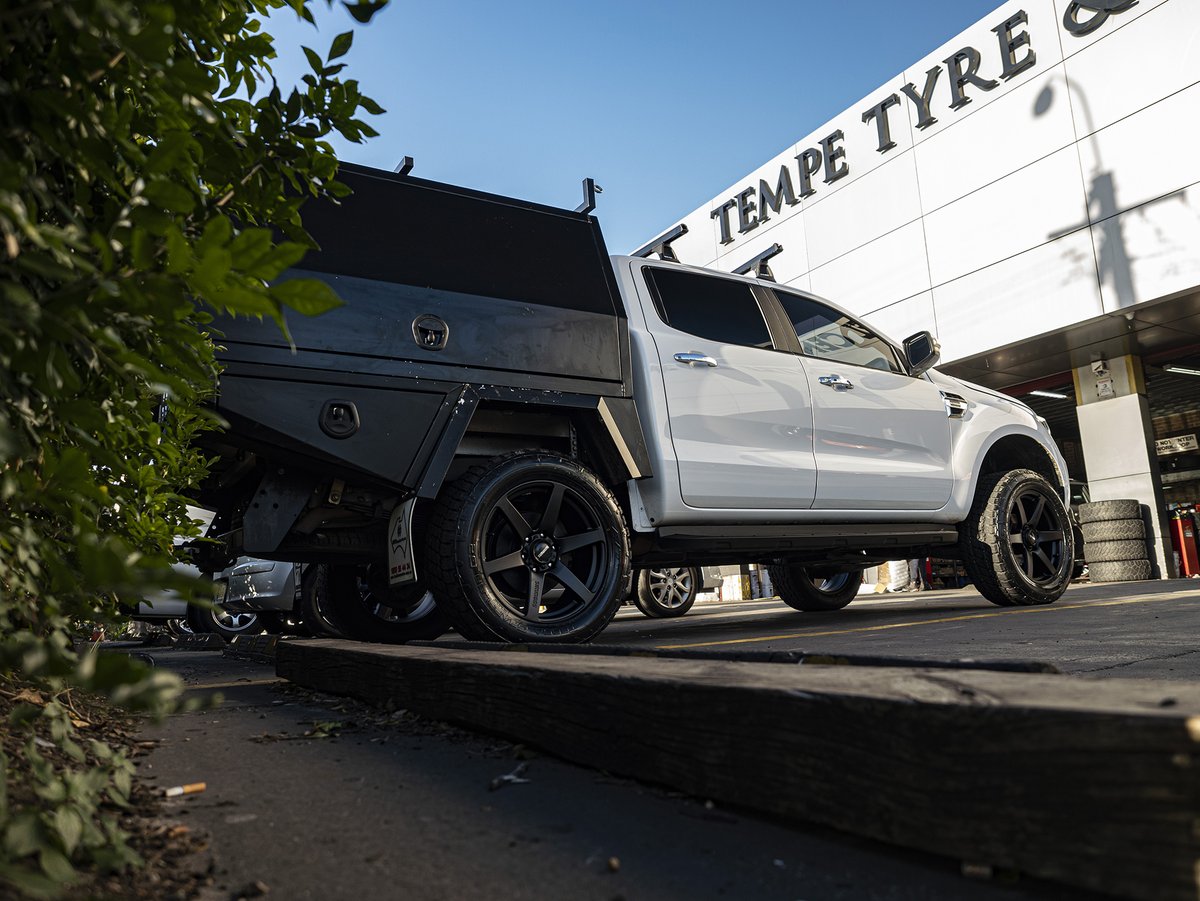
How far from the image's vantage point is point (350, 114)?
5.39ft

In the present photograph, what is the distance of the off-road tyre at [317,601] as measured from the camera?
5090 millimetres

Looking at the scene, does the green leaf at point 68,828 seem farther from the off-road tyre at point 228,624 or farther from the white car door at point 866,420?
the off-road tyre at point 228,624

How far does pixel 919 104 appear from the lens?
1441 centimetres

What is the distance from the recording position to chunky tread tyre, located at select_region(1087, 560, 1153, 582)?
39.5ft

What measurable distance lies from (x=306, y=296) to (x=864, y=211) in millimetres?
15509

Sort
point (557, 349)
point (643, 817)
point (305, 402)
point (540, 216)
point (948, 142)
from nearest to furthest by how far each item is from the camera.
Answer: point (643, 817) < point (305, 402) < point (557, 349) < point (540, 216) < point (948, 142)

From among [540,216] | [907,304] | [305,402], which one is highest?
[907,304]

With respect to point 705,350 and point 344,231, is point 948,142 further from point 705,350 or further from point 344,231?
point 344,231

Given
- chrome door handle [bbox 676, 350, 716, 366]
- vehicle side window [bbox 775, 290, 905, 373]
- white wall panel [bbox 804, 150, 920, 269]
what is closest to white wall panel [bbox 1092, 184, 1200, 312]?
white wall panel [bbox 804, 150, 920, 269]

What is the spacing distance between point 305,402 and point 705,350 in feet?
6.46

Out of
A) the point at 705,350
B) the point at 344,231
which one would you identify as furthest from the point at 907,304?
the point at 344,231

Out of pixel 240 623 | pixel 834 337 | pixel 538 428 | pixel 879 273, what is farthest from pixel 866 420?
pixel 879 273

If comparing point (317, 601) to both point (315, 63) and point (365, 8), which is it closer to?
point (315, 63)

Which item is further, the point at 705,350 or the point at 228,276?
the point at 705,350
